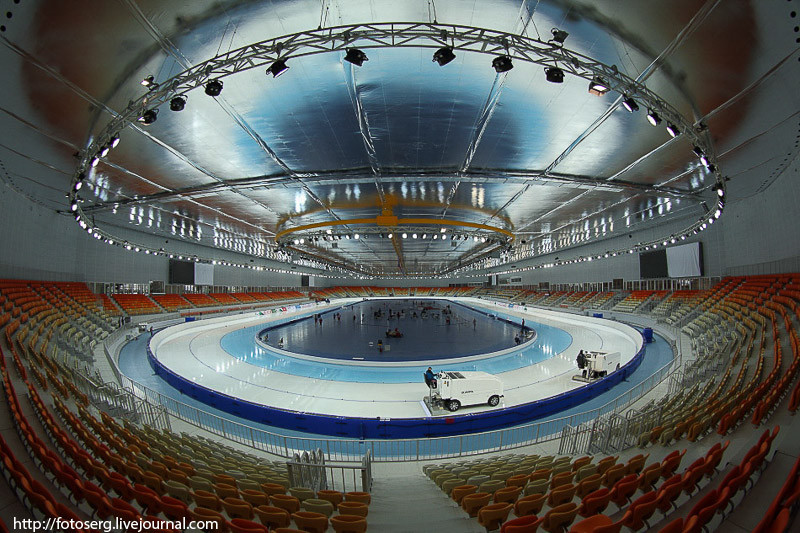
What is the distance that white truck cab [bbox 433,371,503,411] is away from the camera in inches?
417

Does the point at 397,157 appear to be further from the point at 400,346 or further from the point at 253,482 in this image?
the point at 400,346

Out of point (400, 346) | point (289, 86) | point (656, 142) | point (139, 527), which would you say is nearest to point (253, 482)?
point (139, 527)

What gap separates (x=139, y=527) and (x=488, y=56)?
8.15 m

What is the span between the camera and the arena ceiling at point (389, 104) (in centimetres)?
502

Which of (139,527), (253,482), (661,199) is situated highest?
(661,199)

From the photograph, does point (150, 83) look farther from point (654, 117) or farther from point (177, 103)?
point (654, 117)

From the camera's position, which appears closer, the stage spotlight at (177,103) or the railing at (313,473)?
the railing at (313,473)

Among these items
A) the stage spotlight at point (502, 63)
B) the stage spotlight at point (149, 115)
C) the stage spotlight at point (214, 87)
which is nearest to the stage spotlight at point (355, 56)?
the stage spotlight at point (502, 63)

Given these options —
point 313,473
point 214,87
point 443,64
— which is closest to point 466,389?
point 313,473

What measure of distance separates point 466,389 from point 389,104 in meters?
8.94

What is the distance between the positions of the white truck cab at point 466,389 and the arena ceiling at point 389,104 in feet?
23.0

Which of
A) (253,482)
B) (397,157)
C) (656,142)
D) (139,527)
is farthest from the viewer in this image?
(397,157)

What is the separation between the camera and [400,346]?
21141 mm

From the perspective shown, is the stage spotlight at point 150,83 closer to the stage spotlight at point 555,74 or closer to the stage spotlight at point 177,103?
the stage spotlight at point 177,103
